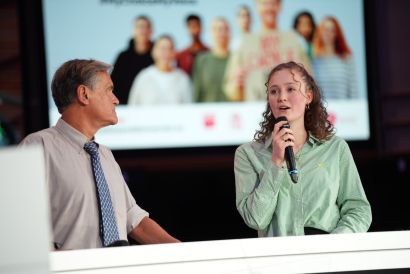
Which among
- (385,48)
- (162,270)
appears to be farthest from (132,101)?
(162,270)

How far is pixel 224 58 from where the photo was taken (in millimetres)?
4418

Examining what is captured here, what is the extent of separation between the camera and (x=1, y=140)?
3.58 m

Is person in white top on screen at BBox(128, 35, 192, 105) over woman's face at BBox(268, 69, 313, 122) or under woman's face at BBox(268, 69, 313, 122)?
over

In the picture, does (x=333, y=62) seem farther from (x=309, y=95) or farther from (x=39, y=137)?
(x=39, y=137)

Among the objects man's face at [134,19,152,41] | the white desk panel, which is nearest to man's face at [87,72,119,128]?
the white desk panel

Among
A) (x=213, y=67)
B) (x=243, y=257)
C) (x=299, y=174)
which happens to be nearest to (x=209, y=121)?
(x=213, y=67)

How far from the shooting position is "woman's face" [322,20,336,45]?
14.8 ft

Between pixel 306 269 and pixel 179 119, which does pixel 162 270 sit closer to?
pixel 306 269

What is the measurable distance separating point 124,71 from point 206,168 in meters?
0.77

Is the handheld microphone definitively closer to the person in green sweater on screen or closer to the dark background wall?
the dark background wall

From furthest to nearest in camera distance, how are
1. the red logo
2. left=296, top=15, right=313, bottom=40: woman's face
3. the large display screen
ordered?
1. left=296, top=15, right=313, bottom=40: woman's face
2. the red logo
3. the large display screen

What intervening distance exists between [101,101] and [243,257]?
95cm

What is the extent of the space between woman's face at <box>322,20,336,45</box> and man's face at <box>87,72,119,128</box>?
8.60ft

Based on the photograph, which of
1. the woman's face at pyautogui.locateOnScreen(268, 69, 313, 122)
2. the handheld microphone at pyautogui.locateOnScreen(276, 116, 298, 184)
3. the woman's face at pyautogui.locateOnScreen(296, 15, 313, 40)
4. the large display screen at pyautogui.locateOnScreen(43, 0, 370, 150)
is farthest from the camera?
the woman's face at pyautogui.locateOnScreen(296, 15, 313, 40)
